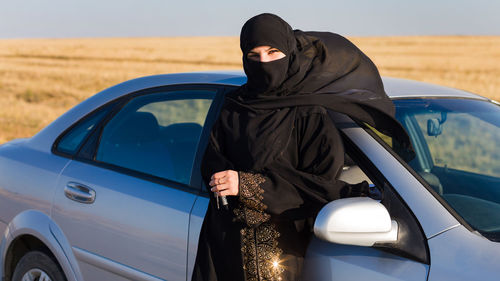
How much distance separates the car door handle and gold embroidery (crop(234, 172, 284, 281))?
98cm

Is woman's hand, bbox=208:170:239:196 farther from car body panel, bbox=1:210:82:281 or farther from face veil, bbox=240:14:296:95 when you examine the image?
car body panel, bbox=1:210:82:281

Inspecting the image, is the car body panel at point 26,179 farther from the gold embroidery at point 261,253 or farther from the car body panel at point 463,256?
the car body panel at point 463,256

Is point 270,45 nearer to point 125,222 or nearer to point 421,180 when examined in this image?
point 421,180

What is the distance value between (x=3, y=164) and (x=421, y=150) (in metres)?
2.27

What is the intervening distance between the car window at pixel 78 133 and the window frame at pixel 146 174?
0.03 m

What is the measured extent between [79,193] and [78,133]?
1.49 feet

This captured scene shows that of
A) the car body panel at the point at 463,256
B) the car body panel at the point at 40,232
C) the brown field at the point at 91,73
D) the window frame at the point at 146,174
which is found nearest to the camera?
the car body panel at the point at 463,256

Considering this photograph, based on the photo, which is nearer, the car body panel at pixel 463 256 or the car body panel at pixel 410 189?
the car body panel at pixel 463 256

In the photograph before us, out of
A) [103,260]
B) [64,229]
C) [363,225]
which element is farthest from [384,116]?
[64,229]

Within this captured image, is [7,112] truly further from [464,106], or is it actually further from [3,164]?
[464,106]

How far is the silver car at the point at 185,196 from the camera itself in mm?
1945

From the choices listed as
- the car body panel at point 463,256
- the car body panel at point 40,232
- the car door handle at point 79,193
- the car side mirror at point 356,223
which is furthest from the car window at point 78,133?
the car body panel at point 463,256

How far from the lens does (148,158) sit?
2.97 meters

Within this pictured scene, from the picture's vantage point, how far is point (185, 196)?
8.58 feet
